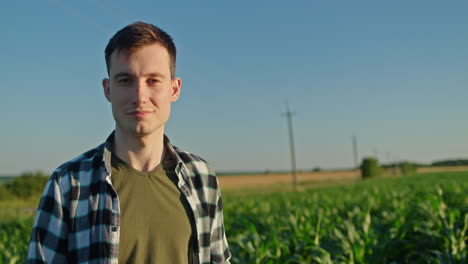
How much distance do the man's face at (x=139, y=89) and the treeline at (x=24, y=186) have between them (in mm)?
41416

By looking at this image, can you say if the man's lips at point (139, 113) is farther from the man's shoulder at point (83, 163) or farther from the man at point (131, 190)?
the man's shoulder at point (83, 163)

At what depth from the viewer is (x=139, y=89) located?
1.65 m

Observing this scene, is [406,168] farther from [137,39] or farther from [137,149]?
[137,39]

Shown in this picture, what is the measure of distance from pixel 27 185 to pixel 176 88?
4276cm

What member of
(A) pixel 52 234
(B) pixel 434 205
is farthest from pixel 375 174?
(A) pixel 52 234

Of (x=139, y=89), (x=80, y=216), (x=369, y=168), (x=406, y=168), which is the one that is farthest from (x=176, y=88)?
(x=406, y=168)

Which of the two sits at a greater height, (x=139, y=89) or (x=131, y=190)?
(x=139, y=89)

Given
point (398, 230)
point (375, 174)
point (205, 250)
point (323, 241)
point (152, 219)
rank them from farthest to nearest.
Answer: point (375, 174), point (398, 230), point (323, 241), point (205, 250), point (152, 219)

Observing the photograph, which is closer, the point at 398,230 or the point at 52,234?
the point at 52,234

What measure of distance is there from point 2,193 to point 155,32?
44.0 meters

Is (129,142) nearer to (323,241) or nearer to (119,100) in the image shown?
(119,100)

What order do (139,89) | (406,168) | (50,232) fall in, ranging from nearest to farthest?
(50,232)
(139,89)
(406,168)

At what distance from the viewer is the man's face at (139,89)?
1.65 metres

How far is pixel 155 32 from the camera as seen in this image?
1.75 m
